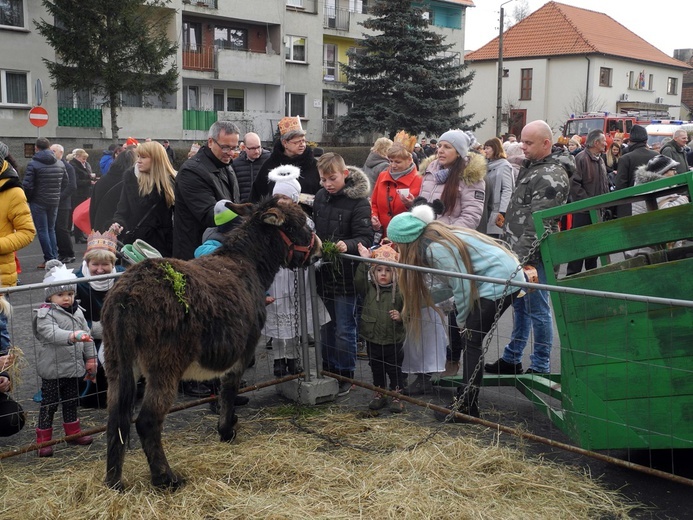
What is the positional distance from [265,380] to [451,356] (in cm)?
171

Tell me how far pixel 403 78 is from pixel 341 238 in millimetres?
28603

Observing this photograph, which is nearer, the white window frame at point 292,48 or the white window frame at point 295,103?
the white window frame at point 292,48

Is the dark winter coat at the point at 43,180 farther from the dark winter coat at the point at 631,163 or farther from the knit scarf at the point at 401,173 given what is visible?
the dark winter coat at the point at 631,163

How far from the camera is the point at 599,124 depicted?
3050 cm

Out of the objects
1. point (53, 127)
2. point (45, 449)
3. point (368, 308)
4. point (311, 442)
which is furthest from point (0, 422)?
point (53, 127)

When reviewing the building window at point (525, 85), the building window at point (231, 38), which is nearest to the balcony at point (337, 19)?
the building window at point (231, 38)

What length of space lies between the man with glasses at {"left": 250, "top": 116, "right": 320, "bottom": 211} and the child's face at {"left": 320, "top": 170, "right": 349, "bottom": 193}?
1168 millimetres

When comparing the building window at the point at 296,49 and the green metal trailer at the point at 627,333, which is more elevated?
the building window at the point at 296,49

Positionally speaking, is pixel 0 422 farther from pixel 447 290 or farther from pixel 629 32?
pixel 629 32

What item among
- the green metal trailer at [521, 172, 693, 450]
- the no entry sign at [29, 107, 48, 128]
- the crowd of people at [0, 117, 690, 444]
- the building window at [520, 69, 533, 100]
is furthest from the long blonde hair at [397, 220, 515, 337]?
the building window at [520, 69, 533, 100]

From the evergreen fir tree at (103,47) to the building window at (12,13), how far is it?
78 centimetres

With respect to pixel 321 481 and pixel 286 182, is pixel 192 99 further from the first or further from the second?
pixel 321 481

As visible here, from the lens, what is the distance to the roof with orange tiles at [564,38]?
52250 mm

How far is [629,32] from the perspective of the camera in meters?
59.9
